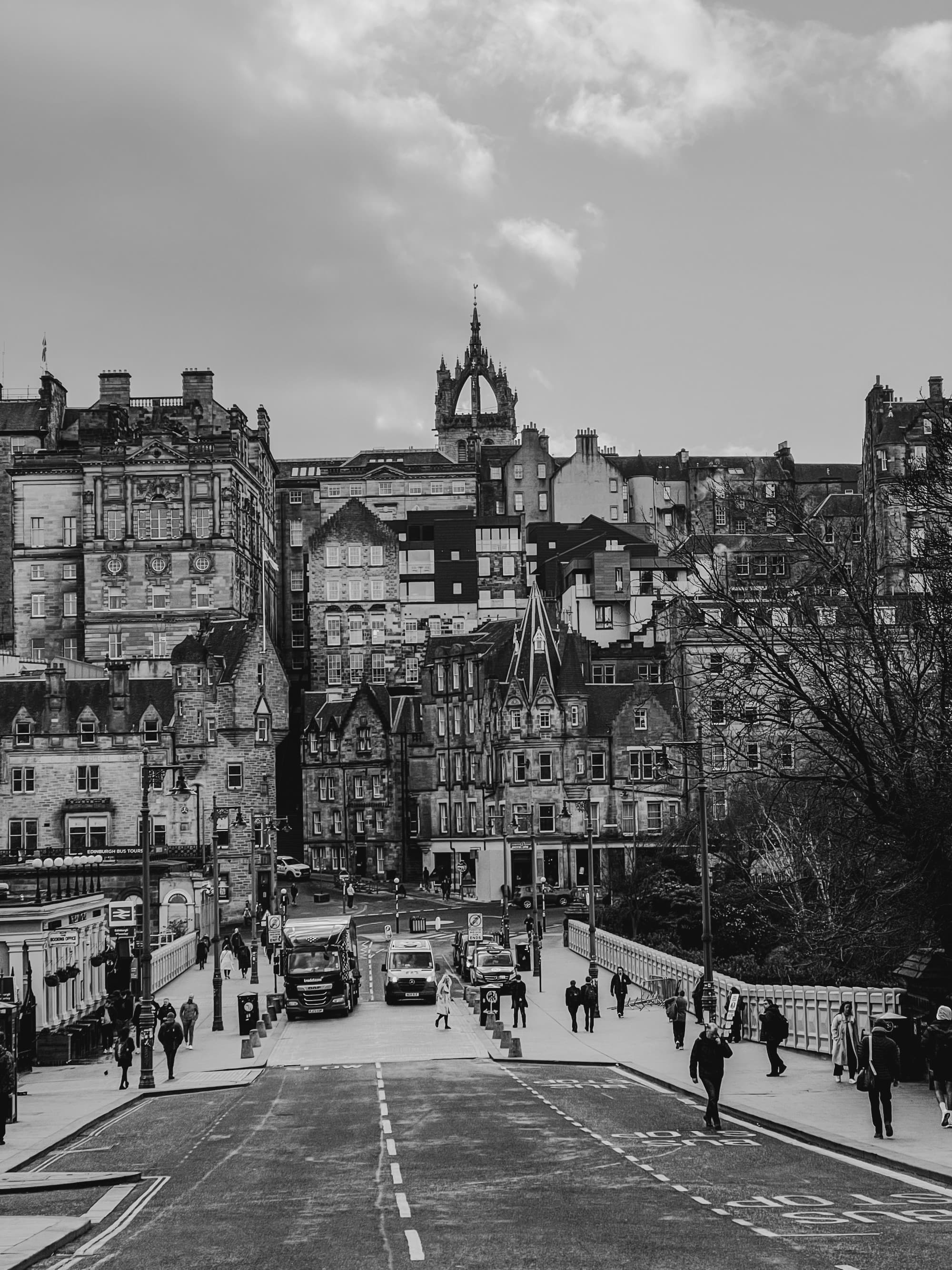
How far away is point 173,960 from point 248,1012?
21.0 m

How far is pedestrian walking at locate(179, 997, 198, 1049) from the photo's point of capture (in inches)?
1957

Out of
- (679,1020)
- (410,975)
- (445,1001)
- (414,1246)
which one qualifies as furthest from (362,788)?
(414,1246)

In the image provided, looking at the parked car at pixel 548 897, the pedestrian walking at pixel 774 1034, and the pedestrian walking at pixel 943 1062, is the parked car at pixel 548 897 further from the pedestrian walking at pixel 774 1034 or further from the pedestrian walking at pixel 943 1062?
the pedestrian walking at pixel 943 1062

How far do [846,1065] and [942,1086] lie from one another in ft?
30.8

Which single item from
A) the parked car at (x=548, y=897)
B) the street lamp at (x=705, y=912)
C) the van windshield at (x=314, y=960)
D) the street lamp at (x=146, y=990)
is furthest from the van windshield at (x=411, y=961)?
the parked car at (x=548, y=897)

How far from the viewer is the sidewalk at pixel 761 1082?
85.8 ft

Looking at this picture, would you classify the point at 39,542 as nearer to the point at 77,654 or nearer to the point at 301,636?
the point at 77,654

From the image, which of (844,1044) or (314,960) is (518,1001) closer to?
(314,960)

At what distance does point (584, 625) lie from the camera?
139125mm

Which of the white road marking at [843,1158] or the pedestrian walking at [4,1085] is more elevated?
the pedestrian walking at [4,1085]

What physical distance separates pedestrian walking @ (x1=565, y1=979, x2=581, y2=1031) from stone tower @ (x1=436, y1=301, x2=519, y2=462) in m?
126

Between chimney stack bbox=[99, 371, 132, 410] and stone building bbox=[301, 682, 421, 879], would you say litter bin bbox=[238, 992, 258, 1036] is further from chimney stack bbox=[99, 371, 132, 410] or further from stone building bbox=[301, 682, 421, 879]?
chimney stack bbox=[99, 371, 132, 410]

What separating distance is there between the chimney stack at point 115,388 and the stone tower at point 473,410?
40.2 m

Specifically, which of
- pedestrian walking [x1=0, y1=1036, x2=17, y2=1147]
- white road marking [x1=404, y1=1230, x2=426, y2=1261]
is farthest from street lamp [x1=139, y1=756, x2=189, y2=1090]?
white road marking [x1=404, y1=1230, x2=426, y2=1261]
